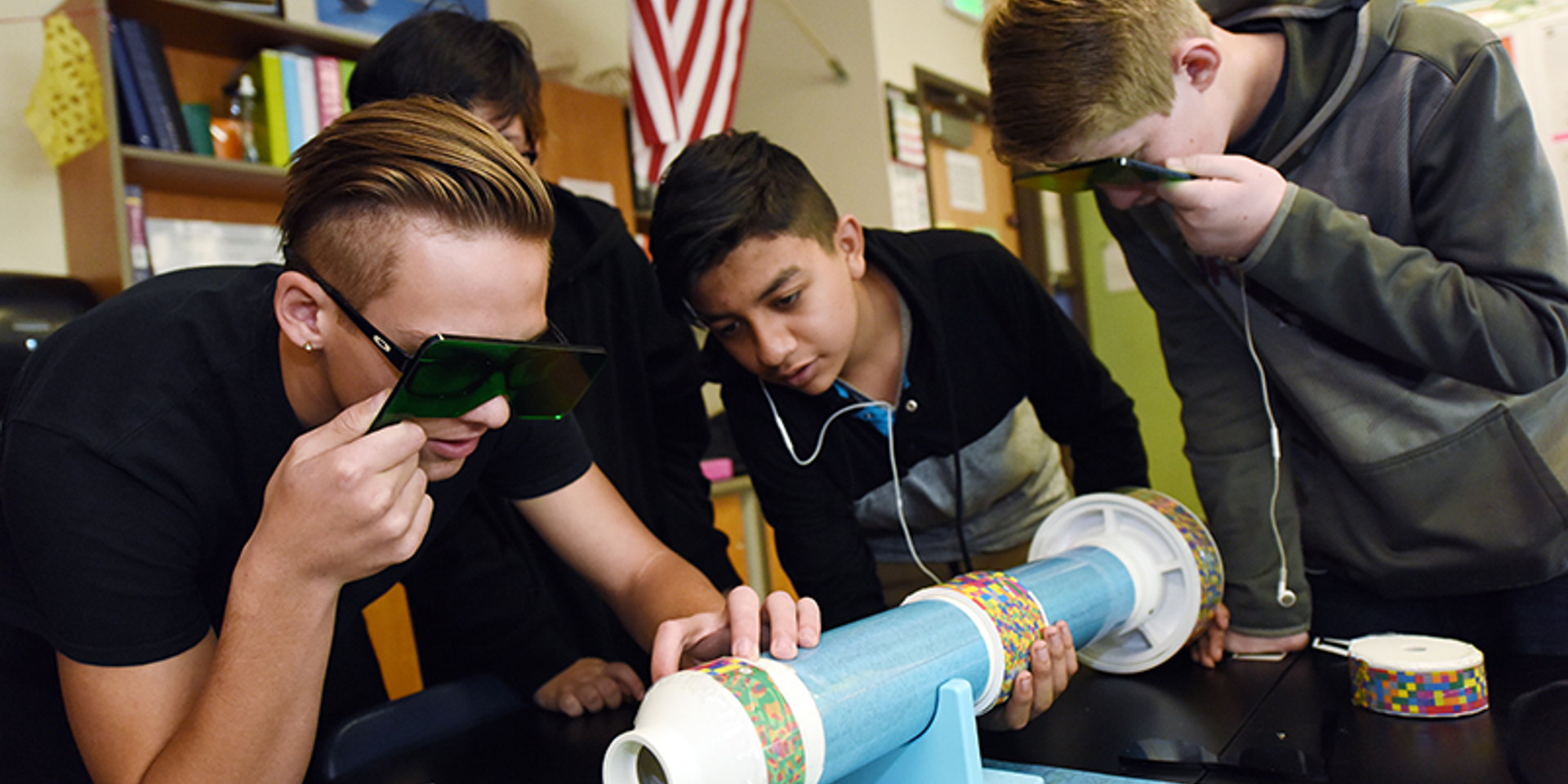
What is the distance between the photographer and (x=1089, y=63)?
107cm

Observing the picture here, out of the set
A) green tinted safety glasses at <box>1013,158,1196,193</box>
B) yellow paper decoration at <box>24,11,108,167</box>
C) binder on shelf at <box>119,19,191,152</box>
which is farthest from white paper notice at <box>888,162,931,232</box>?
green tinted safety glasses at <box>1013,158,1196,193</box>

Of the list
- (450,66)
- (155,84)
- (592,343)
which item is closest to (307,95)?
(155,84)

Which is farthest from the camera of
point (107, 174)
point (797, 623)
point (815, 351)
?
point (107, 174)

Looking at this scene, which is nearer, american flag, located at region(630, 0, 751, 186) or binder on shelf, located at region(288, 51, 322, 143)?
binder on shelf, located at region(288, 51, 322, 143)

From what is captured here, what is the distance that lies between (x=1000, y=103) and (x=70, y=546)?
98 centimetres

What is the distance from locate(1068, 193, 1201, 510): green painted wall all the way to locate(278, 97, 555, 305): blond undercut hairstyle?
406cm

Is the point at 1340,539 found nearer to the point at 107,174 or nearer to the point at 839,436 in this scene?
the point at 839,436

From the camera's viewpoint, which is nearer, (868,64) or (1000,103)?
(1000,103)

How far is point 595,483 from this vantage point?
125 cm

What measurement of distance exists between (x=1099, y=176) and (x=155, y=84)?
2.27m

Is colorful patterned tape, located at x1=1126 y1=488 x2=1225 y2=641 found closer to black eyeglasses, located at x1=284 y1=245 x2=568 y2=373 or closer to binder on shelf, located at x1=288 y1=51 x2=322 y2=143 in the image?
black eyeglasses, located at x1=284 y1=245 x2=568 y2=373

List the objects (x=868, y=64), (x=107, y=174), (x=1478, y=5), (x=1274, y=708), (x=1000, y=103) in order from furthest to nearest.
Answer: (x=868, y=64) < (x=1478, y=5) < (x=107, y=174) < (x=1000, y=103) < (x=1274, y=708)

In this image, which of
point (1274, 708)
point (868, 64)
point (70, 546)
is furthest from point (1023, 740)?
point (868, 64)

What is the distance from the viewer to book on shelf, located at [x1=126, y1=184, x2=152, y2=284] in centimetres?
234
